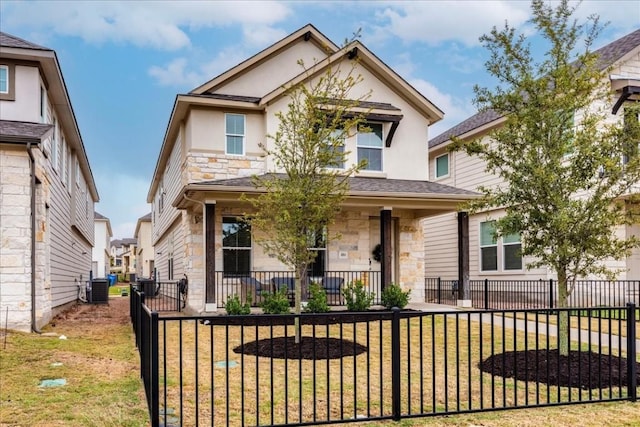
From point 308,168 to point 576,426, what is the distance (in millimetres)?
5671

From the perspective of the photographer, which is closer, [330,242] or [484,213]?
[330,242]

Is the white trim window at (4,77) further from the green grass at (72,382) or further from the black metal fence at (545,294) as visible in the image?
the black metal fence at (545,294)

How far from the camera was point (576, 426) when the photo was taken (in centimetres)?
500

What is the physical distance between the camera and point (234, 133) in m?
15.4

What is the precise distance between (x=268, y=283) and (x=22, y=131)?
6.81 metres

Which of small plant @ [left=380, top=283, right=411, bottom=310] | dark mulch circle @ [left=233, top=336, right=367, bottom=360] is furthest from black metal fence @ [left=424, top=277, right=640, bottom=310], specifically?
dark mulch circle @ [left=233, top=336, right=367, bottom=360]

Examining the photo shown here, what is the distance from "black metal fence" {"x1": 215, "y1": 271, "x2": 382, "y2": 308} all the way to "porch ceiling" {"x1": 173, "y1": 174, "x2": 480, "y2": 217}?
6.53 ft

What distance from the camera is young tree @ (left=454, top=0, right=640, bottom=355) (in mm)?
7301

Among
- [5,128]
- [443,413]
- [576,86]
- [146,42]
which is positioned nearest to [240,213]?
[5,128]

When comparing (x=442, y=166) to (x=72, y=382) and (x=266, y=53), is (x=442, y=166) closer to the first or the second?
(x=266, y=53)

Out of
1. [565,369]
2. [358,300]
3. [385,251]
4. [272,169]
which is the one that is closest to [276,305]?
[358,300]

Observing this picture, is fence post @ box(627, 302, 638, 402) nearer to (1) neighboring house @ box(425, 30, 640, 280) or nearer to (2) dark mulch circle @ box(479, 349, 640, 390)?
(2) dark mulch circle @ box(479, 349, 640, 390)

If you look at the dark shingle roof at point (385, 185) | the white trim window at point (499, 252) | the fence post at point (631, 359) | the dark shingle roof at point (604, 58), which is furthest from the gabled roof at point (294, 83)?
the fence post at point (631, 359)

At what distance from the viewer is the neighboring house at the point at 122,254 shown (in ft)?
269
